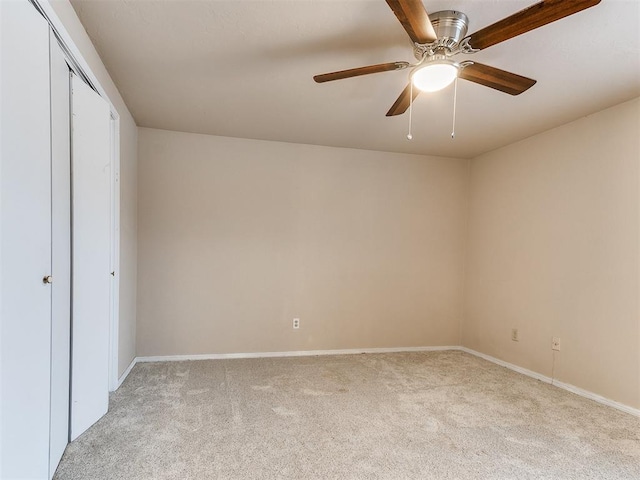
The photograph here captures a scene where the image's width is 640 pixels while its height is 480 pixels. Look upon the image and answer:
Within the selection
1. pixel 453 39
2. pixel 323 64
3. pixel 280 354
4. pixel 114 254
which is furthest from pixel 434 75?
pixel 280 354

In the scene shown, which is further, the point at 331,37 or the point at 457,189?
the point at 457,189

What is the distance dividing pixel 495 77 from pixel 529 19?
435 millimetres

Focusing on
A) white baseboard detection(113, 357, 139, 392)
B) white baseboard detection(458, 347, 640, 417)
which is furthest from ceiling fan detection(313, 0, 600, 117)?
white baseboard detection(113, 357, 139, 392)

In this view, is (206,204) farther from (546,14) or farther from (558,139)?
(558,139)

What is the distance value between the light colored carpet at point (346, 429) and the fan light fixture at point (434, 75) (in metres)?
1.92

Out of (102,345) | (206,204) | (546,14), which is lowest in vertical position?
(102,345)

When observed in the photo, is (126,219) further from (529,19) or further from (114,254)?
(529,19)

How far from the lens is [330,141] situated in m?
3.59

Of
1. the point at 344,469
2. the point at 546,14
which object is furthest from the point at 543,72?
the point at 344,469

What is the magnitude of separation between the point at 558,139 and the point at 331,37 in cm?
235

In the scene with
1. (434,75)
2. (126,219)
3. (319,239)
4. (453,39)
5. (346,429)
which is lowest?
(346,429)

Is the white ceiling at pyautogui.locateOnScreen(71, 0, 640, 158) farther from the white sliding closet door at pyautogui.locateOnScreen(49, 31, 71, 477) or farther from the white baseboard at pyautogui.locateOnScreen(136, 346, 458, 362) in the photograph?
the white baseboard at pyautogui.locateOnScreen(136, 346, 458, 362)

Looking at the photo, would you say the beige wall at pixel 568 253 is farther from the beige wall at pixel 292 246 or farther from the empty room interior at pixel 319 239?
the beige wall at pixel 292 246

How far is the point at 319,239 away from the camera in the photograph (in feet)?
12.3
